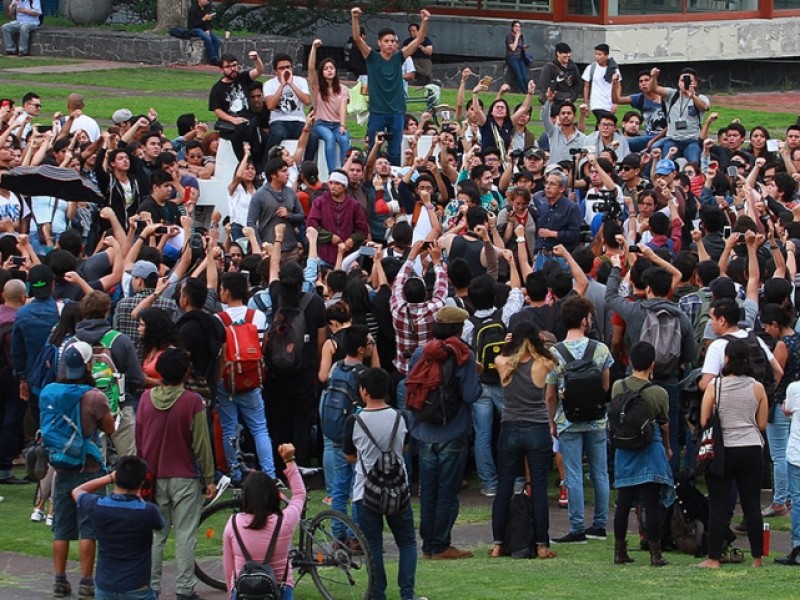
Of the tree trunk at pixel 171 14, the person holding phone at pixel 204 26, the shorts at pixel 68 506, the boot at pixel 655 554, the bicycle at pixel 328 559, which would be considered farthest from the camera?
the tree trunk at pixel 171 14

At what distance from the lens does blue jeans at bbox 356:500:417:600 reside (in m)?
10.6

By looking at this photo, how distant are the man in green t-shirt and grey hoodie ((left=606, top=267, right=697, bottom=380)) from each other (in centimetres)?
785

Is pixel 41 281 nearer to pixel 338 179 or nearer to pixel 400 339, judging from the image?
pixel 400 339

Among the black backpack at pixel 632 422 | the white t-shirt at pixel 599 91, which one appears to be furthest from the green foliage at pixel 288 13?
the black backpack at pixel 632 422

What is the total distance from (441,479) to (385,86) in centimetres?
1007

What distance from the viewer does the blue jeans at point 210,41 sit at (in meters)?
33.7

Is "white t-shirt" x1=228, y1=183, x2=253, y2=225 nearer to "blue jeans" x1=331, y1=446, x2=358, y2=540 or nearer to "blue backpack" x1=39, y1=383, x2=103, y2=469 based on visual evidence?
"blue jeans" x1=331, y1=446, x2=358, y2=540

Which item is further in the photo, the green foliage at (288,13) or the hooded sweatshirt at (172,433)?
the green foliage at (288,13)

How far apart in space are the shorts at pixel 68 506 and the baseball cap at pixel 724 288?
15.8 ft

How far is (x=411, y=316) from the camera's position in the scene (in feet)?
43.2

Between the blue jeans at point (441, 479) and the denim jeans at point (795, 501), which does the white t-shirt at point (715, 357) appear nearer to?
the denim jeans at point (795, 501)

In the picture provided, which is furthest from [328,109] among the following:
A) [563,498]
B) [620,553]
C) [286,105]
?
[620,553]

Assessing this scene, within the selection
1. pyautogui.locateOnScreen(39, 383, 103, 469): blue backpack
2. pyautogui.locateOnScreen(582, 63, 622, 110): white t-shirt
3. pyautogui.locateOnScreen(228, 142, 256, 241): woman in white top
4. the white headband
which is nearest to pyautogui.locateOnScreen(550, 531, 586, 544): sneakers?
pyautogui.locateOnScreen(39, 383, 103, 469): blue backpack

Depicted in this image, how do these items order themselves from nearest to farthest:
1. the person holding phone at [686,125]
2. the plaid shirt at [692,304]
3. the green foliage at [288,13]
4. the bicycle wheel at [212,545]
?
1. the bicycle wheel at [212,545]
2. the plaid shirt at [692,304]
3. the person holding phone at [686,125]
4. the green foliage at [288,13]
